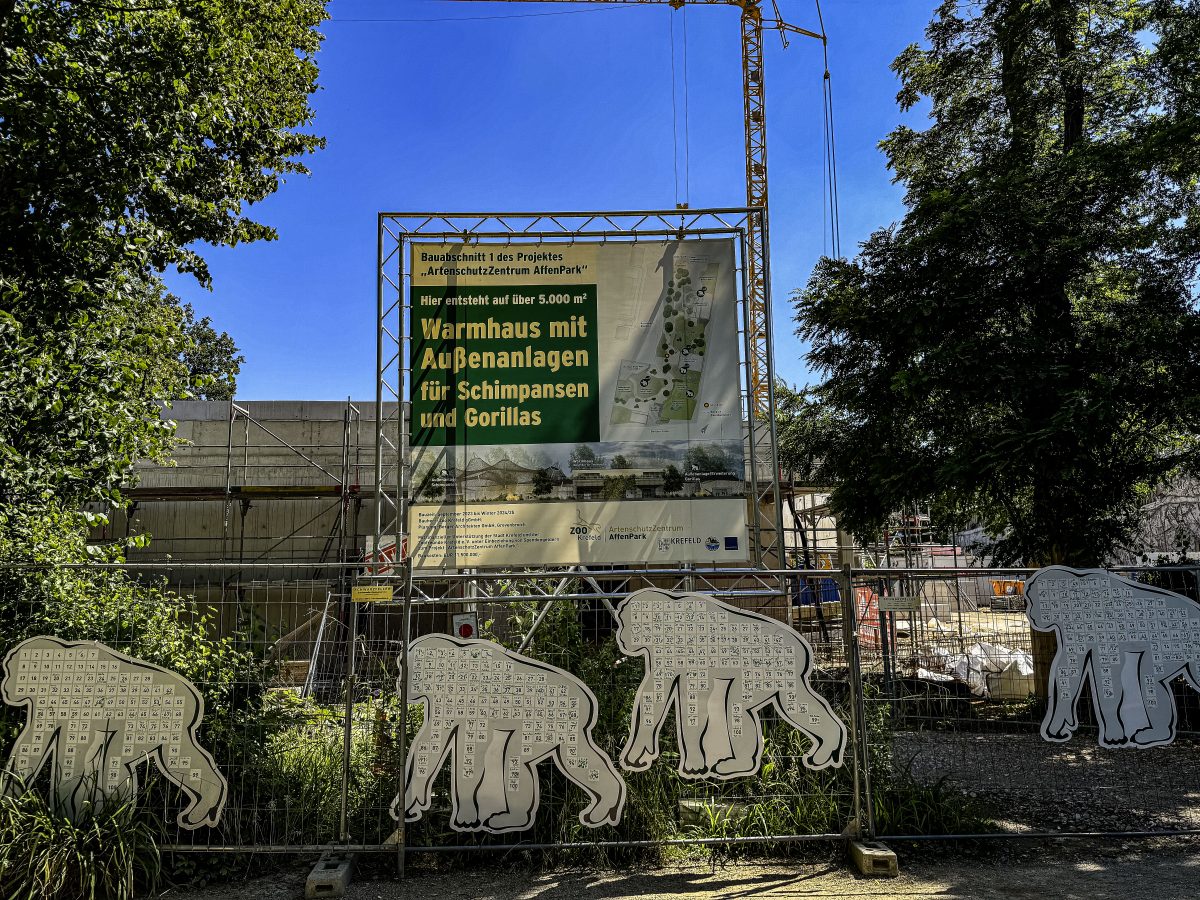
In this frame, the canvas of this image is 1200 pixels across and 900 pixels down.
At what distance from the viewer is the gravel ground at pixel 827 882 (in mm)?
4887

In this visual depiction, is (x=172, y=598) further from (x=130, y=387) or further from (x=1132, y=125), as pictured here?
(x=1132, y=125)

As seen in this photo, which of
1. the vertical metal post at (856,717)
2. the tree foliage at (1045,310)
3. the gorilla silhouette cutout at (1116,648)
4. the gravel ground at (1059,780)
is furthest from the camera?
the tree foliage at (1045,310)

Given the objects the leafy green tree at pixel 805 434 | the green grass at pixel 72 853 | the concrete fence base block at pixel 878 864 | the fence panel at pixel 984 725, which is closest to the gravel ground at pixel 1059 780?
the fence panel at pixel 984 725

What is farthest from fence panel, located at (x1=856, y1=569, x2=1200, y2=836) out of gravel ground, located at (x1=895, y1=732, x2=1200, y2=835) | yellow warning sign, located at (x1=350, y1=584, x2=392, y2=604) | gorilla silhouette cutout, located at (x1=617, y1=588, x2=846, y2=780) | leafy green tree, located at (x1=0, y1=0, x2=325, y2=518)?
leafy green tree, located at (x1=0, y1=0, x2=325, y2=518)

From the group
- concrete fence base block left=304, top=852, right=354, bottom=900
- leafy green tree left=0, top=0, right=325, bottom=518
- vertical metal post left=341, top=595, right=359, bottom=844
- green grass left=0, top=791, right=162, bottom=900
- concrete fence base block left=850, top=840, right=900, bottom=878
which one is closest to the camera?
green grass left=0, top=791, right=162, bottom=900

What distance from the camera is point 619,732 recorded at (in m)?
5.70

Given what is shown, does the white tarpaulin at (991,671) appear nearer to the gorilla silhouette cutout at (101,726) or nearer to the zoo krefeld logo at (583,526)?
the zoo krefeld logo at (583,526)

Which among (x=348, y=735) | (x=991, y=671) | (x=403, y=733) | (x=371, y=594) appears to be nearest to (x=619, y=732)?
(x=403, y=733)

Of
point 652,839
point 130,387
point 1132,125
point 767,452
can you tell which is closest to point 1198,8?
point 1132,125

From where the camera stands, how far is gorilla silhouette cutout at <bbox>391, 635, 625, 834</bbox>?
5.29 meters

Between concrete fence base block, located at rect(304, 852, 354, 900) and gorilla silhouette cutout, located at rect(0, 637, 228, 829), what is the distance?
0.80m

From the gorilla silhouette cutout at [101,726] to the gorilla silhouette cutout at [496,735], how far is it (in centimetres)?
144

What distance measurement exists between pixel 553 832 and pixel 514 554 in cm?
322

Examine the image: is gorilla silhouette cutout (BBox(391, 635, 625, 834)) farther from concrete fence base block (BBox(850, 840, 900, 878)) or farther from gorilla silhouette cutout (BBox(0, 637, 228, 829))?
concrete fence base block (BBox(850, 840, 900, 878))
